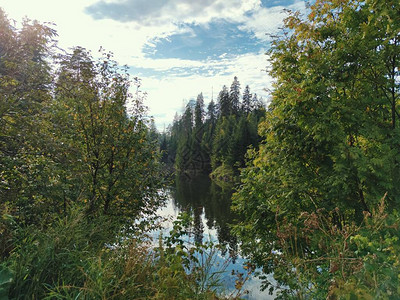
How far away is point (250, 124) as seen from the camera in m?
54.7

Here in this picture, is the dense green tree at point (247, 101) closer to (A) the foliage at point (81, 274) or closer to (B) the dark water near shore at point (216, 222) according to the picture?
(B) the dark water near shore at point (216, 222)

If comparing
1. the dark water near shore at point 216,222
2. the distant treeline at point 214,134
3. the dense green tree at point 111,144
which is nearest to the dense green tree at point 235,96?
the distant treeline at point 214,134

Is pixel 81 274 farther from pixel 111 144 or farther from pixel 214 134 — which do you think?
pixel 214 134

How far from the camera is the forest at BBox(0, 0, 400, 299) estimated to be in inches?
110

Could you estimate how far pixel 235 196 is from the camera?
755cm

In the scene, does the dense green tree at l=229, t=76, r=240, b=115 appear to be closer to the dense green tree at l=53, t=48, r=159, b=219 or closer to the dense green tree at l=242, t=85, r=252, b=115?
the dense green tree at l=242, t=85, r=252, b=115

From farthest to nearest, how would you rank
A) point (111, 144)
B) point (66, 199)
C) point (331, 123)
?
point (111, 144) < point (331, 123) < point (66, 199)

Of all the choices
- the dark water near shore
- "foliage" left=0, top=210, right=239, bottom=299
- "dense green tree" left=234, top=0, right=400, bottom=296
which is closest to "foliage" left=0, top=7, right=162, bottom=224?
"foliage" left=0, top=210, right=239, bottom=299

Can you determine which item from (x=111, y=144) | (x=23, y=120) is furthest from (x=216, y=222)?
(x=23, y=120)

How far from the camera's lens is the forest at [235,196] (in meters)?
2.79

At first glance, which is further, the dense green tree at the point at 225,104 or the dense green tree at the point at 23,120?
the dense green tree at the point at 225,104

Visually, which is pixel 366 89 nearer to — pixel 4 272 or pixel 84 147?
pixel 4 272

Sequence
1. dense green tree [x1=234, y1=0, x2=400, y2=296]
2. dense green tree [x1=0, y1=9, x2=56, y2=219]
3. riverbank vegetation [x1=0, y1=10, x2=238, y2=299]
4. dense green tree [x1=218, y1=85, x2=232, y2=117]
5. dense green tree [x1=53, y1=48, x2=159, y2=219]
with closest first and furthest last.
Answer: riverbank vegetation [x1=0, y1=10, x2=238, y2=299] → dense green tree [x1=0, y1=9, x2=56, y2=219] → dense green tree [x1=234, y1=0, x2=400, y2=296] → dense green tree [x1=53, y1=48, x2=159, y2=219] → dense green tree [x1=218, y1=85, x2=232, y2=117]

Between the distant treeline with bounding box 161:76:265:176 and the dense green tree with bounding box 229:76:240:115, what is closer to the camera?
the distant treeline with bounding box 161:76:265:176
